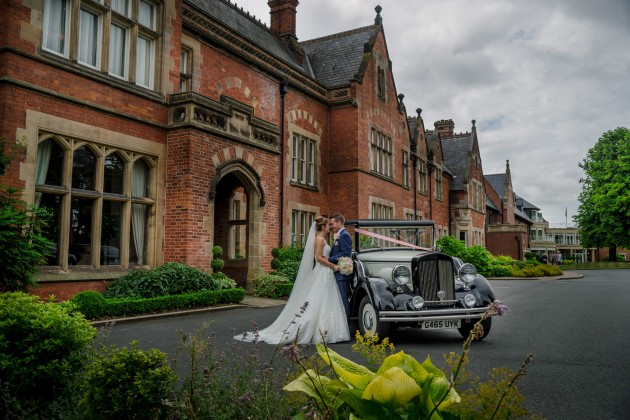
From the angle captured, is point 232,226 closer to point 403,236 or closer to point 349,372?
point 403,236

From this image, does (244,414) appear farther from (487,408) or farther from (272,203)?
(272,203)

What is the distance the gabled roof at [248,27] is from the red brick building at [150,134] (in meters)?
0.10

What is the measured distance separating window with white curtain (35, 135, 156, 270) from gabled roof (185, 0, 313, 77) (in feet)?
23.5

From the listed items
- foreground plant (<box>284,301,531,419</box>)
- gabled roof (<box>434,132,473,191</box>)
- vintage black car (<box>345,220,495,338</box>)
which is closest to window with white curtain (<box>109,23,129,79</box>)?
vintage black car (<box>345,220,495,338</box>)

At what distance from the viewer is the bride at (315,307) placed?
24.7 ft

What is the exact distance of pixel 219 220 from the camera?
15.9 m

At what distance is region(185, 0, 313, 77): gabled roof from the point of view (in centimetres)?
1745

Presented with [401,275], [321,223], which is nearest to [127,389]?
[401,275]

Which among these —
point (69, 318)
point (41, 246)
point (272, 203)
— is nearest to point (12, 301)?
point (69, 318)

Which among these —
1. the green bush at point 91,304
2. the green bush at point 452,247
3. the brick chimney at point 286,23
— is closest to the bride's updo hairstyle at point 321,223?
the green bush at point 91,304

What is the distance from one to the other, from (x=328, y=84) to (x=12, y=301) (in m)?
19.2

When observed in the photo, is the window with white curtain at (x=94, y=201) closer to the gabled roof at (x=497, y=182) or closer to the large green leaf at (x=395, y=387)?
the large green leaf at (x=395, y=387)

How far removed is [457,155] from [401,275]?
34389 millimetres

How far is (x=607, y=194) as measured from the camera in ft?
146
